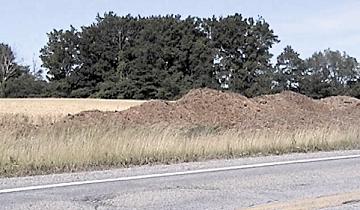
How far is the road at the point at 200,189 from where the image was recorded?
8.49 m

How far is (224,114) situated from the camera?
29297 mm

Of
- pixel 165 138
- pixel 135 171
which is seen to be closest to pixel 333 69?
pixel 165 138

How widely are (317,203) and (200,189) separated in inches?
82.9

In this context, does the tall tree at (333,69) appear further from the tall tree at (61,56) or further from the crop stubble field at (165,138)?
the crop stubble field at (165,138)

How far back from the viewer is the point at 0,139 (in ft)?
49.3

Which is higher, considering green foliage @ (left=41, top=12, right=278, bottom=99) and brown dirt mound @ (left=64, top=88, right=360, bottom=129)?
green foliage @ (left=41, top=12, right=278, bottom=99)

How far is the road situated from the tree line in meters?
70.9

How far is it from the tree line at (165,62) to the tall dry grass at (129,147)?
6469cm

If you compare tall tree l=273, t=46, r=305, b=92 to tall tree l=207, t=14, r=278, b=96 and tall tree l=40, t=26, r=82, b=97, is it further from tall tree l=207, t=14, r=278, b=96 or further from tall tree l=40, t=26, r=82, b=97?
tall tree l=40, t=26, r=82, b=97

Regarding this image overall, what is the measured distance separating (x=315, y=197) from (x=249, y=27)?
89.0 metres

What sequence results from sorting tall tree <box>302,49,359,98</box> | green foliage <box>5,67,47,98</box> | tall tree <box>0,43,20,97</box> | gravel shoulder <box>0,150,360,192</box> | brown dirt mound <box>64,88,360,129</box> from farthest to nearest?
1. tall tree <box>0,43,20,97</box>
2. tall tree <box>302,49,359,98</box>
3. green foliage <box>5,67,47,98</box>
4. brown dirt mound <box>64,88,360,129</box>
5. gravel shoulder <box>0,150,360,192</box>

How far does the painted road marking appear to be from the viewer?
8.10m

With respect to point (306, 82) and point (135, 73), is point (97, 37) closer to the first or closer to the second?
point (135, 73)

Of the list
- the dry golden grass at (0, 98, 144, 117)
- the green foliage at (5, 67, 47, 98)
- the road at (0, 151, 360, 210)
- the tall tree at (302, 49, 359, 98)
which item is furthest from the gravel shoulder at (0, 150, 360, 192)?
the tall tree at (302, 49, 359, 98)
